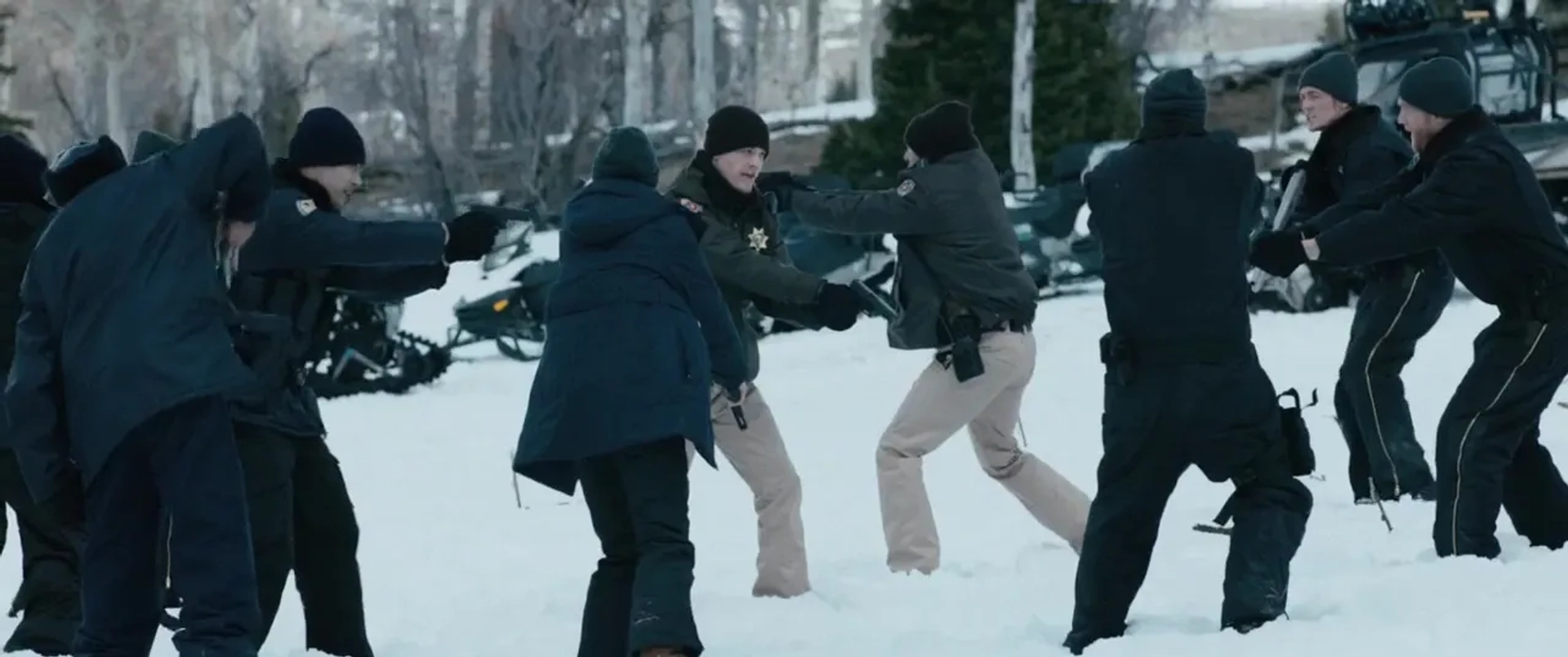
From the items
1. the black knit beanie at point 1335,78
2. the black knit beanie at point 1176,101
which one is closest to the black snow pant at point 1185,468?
the black knit beanie at point 1176,101

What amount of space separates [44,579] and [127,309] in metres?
1.92

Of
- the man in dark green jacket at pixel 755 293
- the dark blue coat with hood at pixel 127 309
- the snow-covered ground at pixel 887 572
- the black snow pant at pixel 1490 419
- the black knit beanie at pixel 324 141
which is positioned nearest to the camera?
the dark blue coat with hood at pixel 127 309

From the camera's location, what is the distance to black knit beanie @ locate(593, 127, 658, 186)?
6.10 metres

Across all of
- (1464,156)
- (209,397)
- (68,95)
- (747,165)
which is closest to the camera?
(209,397)

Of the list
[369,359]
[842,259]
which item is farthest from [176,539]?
[842,259]

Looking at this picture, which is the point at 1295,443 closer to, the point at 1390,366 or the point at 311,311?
the point at 311,311

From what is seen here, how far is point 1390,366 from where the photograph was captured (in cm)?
888

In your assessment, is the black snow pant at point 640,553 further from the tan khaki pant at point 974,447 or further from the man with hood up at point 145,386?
the tan khaki pant at point 974,447

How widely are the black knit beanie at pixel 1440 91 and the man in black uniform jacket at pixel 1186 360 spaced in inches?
49.6

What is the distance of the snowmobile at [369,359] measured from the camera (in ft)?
56.1

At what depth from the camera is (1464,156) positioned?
6695 millimetres

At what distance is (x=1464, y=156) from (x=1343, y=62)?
197 centimetres

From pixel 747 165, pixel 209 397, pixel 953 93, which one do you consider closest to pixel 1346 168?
pixel 747 165

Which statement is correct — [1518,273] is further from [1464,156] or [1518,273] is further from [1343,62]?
[1343,62]
